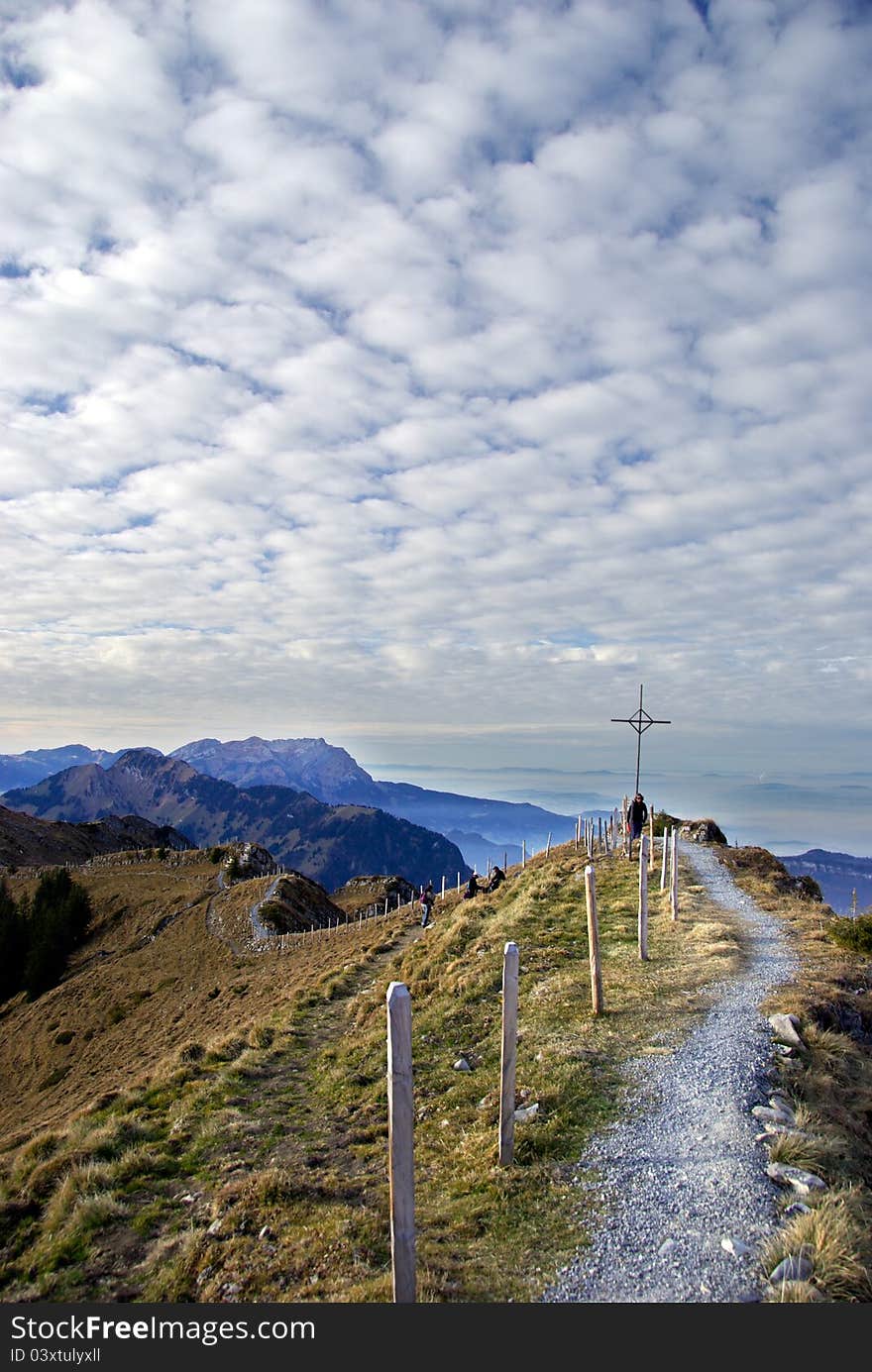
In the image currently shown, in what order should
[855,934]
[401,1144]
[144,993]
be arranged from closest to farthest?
1. [401,1144]
2. [855,934]
3. [144,993]

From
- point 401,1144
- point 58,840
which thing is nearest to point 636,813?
point 401,1144

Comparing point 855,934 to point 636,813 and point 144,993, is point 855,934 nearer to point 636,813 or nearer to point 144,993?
point 636,813

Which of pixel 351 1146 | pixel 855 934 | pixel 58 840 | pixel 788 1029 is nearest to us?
pixel 351 1146

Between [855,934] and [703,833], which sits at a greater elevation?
[855,934]

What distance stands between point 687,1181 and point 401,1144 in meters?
4.34

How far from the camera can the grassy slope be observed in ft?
25.7

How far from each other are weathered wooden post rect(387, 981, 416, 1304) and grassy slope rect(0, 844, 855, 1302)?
59cm

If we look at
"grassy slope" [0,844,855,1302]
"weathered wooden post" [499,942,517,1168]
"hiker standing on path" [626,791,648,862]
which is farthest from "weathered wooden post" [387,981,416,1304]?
"hiker standing on path" [626,791,648,862]

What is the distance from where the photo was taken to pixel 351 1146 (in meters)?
11.6

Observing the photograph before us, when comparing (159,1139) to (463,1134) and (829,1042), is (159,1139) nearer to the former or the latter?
(463,1134)

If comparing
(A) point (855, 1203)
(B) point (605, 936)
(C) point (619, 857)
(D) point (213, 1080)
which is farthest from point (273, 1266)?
(C) point (619, 857)

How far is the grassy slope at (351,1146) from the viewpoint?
25.7 ft

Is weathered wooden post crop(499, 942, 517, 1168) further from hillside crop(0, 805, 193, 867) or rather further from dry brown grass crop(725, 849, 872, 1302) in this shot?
hillside crop(0, 805, 193, 867)

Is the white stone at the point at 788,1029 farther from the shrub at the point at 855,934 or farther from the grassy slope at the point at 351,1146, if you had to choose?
the shrub at the point at 855,934
